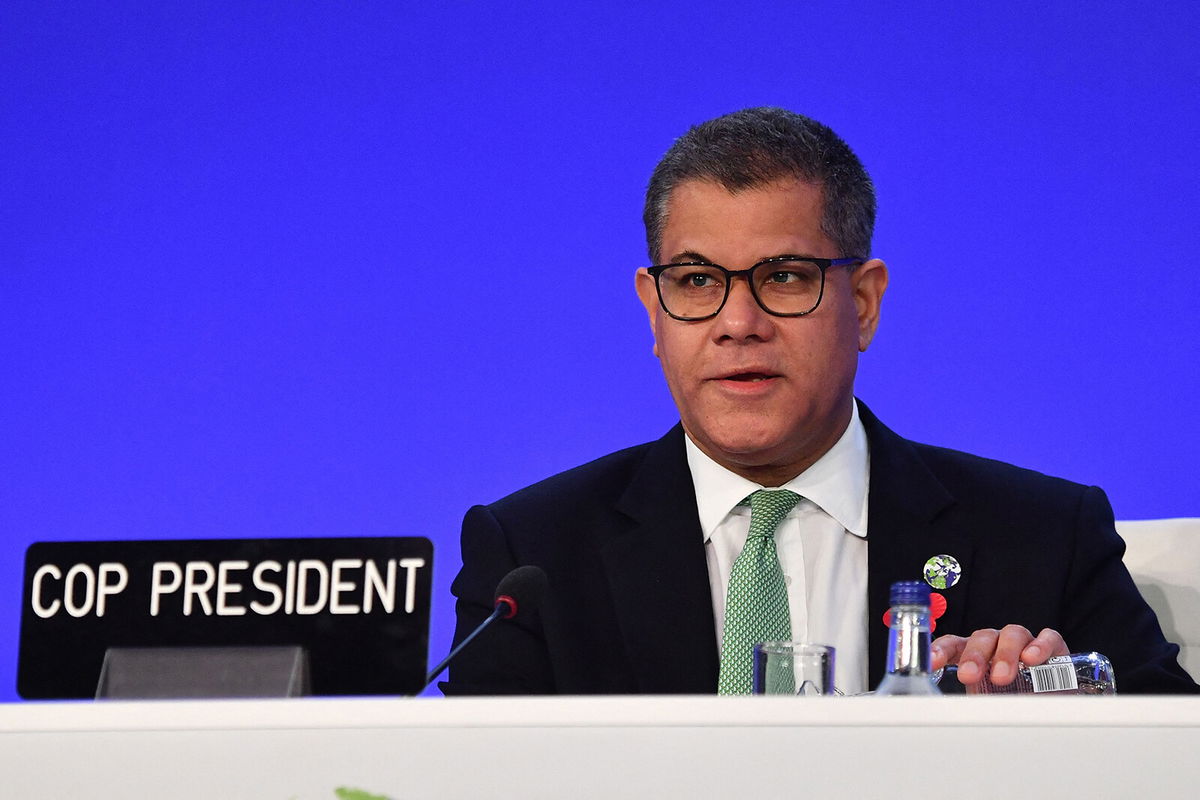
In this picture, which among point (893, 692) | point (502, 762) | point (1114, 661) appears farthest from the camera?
point (1114, 661)

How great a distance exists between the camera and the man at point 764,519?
1.61 metres

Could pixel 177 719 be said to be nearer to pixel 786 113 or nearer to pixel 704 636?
pixel 704 636

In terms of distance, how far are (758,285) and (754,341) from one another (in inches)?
3.0

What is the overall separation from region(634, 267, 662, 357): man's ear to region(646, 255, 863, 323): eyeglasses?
63mm

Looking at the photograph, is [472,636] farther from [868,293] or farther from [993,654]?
[868,293]

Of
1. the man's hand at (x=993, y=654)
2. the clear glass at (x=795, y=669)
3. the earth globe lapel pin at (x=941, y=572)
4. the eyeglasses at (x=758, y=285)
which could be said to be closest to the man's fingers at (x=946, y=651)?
the man's hand at (x=993, y=654)

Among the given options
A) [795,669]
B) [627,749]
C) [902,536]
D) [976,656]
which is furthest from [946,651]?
[627,749]

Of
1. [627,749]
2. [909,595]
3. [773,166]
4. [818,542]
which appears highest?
[773,166]

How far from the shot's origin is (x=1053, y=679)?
3.87 ft

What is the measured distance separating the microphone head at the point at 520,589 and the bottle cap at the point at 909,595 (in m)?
0.30

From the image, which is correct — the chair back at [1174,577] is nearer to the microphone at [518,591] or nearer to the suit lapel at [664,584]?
the suit lapel at [664,584]

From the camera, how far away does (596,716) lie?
27.7 inches

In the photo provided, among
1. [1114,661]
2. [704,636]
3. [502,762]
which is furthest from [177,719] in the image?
[1114,661]

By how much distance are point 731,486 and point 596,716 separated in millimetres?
1037
